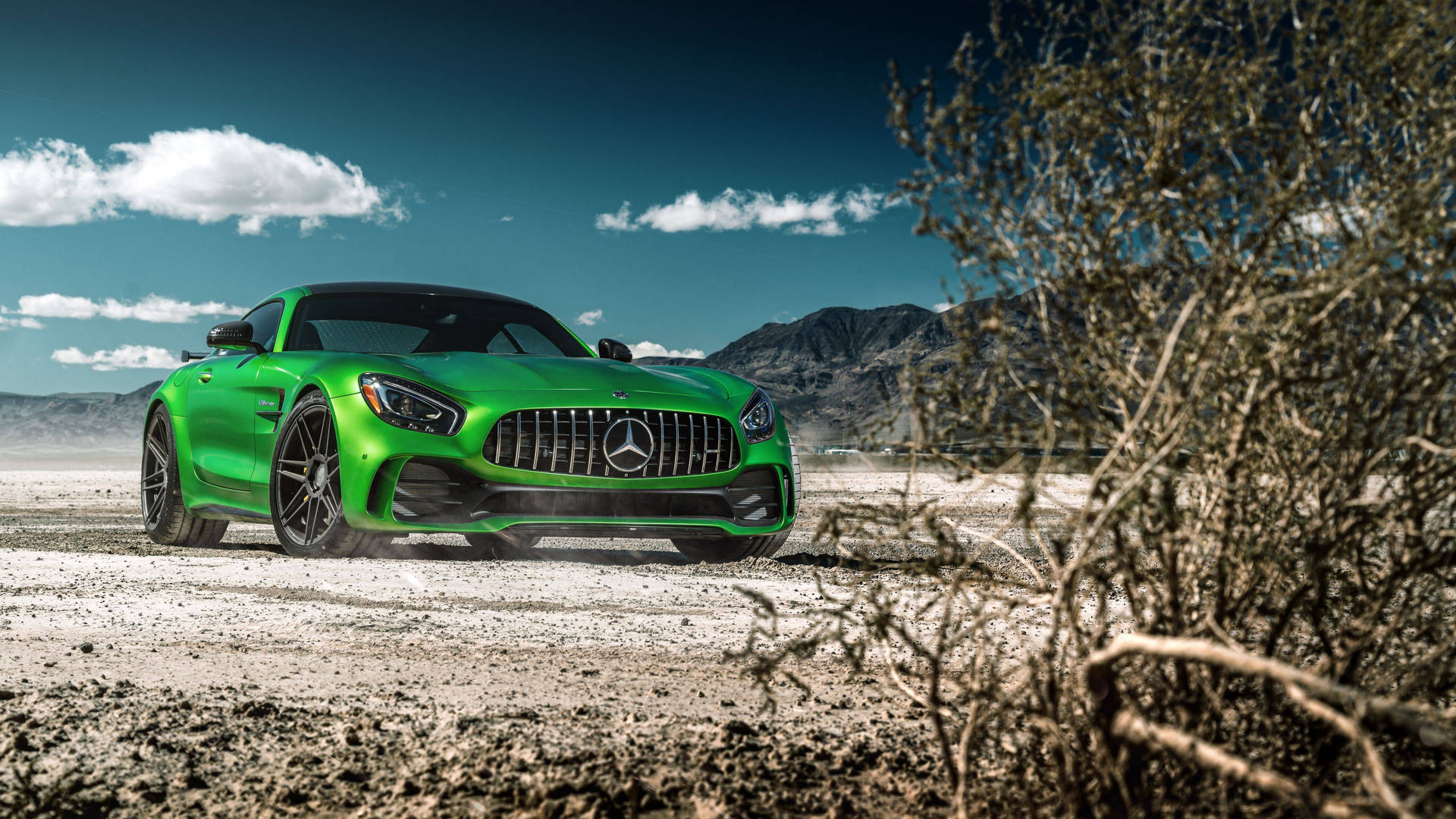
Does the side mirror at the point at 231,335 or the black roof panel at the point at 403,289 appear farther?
the black roof panel at the point at 403,289

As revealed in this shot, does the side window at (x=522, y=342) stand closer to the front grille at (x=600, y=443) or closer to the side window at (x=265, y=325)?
the side window at (x=265, y=325)

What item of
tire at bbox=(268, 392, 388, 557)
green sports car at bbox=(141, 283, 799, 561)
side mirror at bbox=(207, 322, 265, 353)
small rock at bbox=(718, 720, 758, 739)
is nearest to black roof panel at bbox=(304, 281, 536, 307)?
green sports car at bbox=(141, 283, 799, 561)

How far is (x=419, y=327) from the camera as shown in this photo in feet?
25.1

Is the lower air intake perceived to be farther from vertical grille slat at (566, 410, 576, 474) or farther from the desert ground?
vertical grille slat at (566, 410, 576, 474)

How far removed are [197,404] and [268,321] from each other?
723 millimetres

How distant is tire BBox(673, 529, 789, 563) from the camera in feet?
22.8

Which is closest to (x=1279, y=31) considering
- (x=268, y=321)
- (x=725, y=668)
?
(x=725, y=668)

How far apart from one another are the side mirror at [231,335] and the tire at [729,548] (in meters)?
2.92

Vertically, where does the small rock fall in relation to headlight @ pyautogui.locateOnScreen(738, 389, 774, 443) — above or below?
below

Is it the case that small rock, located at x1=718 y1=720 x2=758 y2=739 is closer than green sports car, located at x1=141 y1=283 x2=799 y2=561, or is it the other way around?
small rock, located at x1=718 y1=720 x2=758 y2=739

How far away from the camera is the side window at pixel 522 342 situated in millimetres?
7746

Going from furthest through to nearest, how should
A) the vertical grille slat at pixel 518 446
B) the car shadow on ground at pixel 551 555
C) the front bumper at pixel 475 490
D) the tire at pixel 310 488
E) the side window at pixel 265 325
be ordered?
the side window at pixel 265 325, the car shadow on ground at pixel 551 555, the tire at pixel 310 488, the vertical grille slat at pixel 518 446, the front bumper at pixel 475 490

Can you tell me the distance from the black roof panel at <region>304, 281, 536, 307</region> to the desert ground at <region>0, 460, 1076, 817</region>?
2.22 meters

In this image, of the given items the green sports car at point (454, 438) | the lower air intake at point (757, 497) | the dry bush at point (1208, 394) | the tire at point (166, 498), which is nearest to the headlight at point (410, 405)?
the green sports car at point (454, 438)
